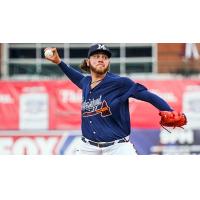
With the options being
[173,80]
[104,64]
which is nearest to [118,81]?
[104,64]

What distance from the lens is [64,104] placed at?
10.5 metres

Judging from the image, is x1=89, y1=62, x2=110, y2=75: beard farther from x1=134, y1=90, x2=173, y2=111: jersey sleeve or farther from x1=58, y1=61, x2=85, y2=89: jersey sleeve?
x1=134, y1=90, x2=173, y2=111: jersey sleeve

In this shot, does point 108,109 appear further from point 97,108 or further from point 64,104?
point 64,104

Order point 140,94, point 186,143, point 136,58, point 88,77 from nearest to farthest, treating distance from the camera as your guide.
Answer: point 140,94
point 88,77
point 186,143
point 136,58

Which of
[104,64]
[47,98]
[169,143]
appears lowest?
[169,143]

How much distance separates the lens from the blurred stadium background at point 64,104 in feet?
34.0

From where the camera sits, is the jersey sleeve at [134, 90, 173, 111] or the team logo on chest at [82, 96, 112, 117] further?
the team logo on chest at [82, 96, 112, 117]

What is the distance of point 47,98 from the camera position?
34.7ft

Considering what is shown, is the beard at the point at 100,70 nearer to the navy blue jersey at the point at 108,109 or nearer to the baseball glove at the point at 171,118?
the navy blue jersey at the point at 108,109

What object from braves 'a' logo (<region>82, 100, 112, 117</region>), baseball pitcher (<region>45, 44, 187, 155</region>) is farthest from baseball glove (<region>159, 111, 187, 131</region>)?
braves 'a' logo (<region>82, 100, 112, 117</region>)

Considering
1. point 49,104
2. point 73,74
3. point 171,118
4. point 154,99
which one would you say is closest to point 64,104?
point 49,104

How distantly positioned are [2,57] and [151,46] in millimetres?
2655

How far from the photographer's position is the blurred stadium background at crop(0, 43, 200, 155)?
10352mm

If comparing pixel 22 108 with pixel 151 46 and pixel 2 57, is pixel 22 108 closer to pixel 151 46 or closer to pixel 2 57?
pixel 2 57
